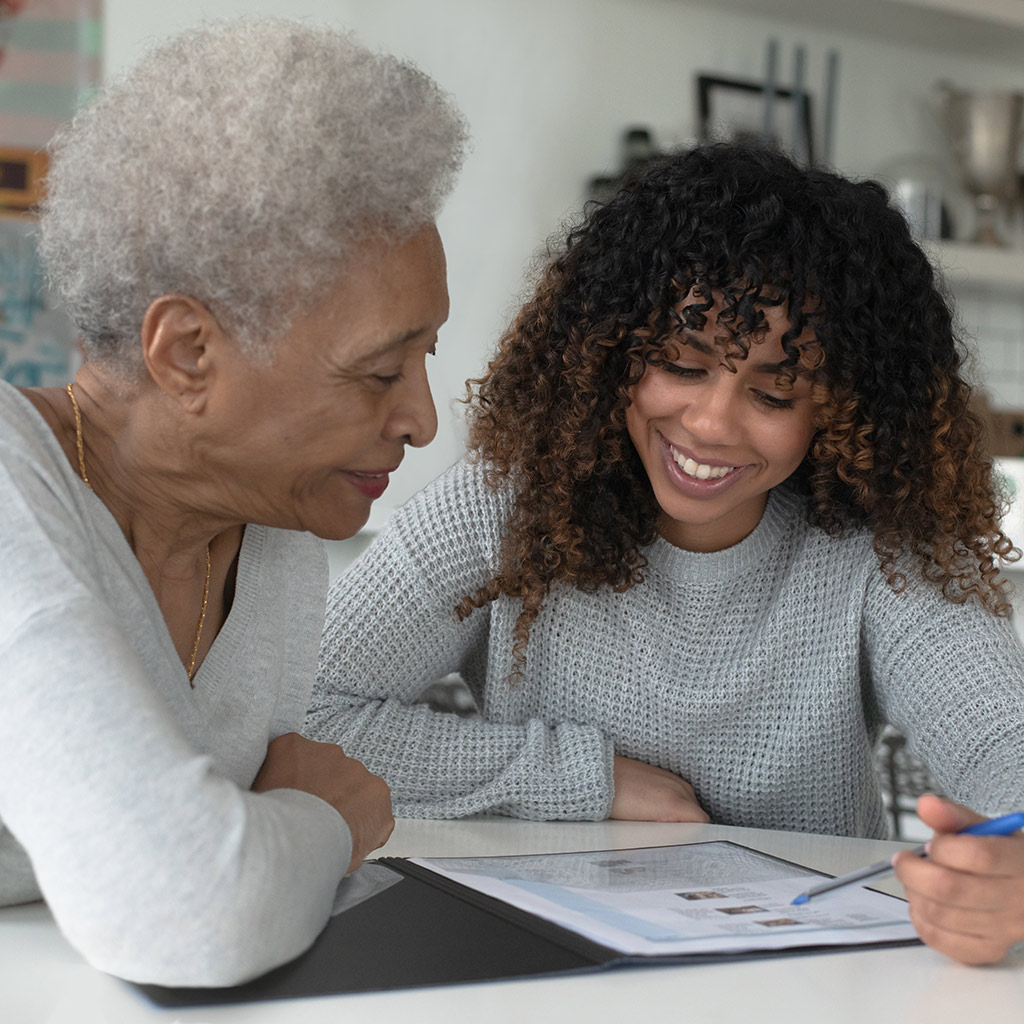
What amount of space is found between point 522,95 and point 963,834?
9.11ft

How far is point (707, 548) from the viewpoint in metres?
1.45

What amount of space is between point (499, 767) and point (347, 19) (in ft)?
7.71

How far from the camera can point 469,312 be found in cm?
325

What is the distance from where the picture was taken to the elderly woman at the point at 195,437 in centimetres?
65

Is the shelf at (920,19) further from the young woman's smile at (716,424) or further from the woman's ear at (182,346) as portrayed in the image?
the woman's ear at (182,346)

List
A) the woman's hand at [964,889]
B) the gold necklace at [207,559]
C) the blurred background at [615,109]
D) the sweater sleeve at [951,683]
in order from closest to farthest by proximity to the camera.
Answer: the woman's hand at [964,889] → the gold necklace at [207,559] → the sweater sleeve at [951,683] → the blurred background at [615,109]

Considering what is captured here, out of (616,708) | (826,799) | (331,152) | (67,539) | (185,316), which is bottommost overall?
(826,799)

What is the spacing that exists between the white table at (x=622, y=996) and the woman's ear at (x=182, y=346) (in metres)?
0.36

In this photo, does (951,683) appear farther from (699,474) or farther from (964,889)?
(964,889)

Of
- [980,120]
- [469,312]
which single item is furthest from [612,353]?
[980,120]

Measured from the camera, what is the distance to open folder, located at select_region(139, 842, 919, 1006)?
716 millimetres

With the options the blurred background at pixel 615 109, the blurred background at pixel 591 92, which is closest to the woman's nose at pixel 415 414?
the blurred background at pixel 615 109

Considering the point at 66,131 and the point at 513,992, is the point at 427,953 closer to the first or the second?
the point at 513,992

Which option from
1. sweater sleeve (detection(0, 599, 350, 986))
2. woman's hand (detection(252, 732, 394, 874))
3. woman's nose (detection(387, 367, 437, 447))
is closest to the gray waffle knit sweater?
woman's hand (detection(252, 732, 394, 874))
